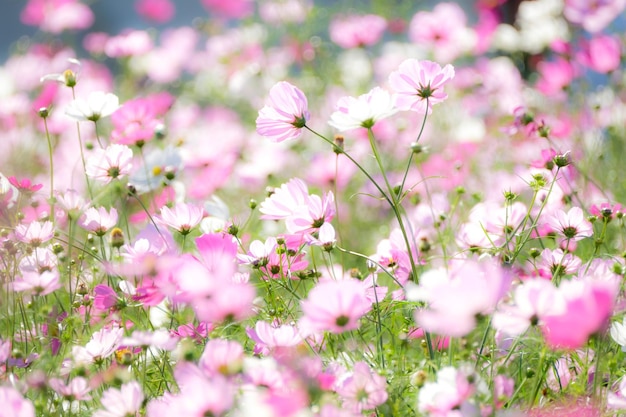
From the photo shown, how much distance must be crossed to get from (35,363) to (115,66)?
250 centimetres

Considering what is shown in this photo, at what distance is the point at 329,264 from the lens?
110 centimetres

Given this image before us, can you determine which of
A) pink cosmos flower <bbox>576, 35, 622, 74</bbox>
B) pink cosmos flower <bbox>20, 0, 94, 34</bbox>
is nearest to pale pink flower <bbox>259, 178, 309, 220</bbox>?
pink cosmos flower <bbox>576, 35, 622, 74</bbox>

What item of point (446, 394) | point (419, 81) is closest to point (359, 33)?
point (419, 81)

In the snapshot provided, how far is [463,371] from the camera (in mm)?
584

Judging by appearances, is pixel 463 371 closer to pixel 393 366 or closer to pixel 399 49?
pixel 393 366

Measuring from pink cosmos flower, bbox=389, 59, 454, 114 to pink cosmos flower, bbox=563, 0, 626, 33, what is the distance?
892mm

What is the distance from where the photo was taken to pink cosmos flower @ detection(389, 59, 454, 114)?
73 cm

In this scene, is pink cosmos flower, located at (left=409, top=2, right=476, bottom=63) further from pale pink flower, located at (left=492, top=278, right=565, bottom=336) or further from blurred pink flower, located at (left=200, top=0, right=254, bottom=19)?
pale pink flower, located at (left=492, top=278, right=565, bottom=336)

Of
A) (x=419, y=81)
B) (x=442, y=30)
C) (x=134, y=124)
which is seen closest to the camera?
(x=419, y=81)

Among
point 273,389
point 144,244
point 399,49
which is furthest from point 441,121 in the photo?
point 273,389

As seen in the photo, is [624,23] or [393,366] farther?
[624,23]

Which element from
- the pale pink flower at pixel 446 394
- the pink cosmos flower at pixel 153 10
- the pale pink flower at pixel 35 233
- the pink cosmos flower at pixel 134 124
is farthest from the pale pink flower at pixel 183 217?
the pink cosmos flower at pixel 153 10

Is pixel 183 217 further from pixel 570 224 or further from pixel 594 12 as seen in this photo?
pixel 594 12

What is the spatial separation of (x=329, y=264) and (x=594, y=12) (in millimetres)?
834
